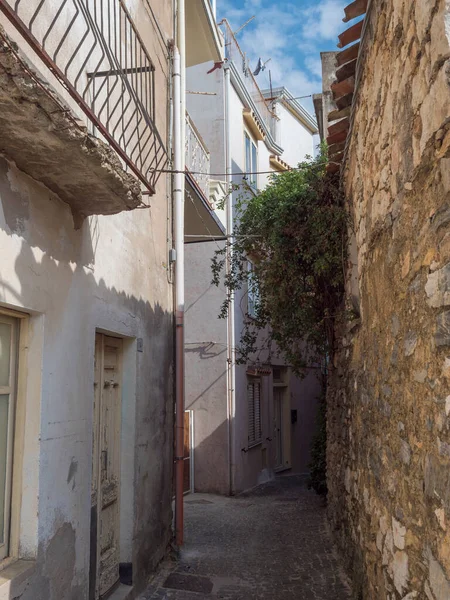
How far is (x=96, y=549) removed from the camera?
4.44m

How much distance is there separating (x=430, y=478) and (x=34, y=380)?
2.19m

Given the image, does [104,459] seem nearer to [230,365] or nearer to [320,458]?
[320,458]

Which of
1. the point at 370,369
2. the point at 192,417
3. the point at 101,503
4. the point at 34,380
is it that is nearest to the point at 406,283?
the point at 370,369

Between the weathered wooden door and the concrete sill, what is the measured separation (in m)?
1.26

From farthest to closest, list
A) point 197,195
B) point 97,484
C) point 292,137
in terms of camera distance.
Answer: point 292,137 → point 197,195 → point 97,484

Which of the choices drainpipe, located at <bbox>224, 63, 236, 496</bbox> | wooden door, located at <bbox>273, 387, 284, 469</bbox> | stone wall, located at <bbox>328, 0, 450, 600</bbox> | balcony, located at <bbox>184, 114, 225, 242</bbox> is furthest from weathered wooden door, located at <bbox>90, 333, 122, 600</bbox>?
wooden door, located at <bbox>273, 387, 284, 469</bbox>

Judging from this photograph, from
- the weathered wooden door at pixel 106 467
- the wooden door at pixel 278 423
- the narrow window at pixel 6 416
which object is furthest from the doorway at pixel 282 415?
the narrow window at pixel 6 416

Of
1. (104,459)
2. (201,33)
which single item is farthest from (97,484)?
(201,33)

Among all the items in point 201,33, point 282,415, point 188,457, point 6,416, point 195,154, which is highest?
point 201,33

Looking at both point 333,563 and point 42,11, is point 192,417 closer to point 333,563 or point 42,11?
point 333,563

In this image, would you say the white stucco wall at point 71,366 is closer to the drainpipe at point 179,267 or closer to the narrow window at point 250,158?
the drainpipe at point 179,267

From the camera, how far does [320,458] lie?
975 centimetres

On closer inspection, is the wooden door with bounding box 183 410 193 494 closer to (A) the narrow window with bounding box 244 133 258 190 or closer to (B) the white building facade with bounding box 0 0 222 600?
(B) the white building facade with bounding box 0 0 222 600

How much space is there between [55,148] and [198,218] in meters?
6.09
